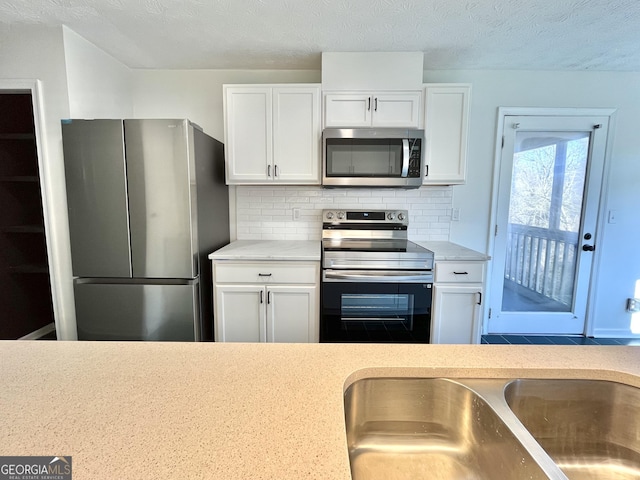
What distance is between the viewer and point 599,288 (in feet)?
8.86

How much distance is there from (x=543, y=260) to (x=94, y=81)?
4.01 meters

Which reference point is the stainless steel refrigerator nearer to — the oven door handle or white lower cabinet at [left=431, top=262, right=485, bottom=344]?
the oven door handle

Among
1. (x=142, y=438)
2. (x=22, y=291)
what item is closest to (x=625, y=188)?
(x=142, y=438)

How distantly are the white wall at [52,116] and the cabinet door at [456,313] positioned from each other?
2625mm

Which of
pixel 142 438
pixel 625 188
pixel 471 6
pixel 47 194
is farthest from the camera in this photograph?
pixel 625 188

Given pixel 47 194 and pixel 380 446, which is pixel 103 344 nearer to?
pixel 380 446

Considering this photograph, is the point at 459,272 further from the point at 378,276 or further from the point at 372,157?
the point at 372,157

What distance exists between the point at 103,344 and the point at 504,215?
2.97 m

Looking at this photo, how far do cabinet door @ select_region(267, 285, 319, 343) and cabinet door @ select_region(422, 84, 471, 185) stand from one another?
128 cm

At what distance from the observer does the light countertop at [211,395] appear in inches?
18.4

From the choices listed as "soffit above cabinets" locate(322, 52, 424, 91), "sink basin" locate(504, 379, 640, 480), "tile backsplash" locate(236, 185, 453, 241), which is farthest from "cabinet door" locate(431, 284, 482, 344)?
"soffit above cabinets" locate(322, 52, 424, 91)

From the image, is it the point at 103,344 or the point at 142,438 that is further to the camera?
the point at 103,344

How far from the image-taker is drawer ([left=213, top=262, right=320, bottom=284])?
209 centimetres

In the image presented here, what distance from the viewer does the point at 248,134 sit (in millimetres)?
2301
